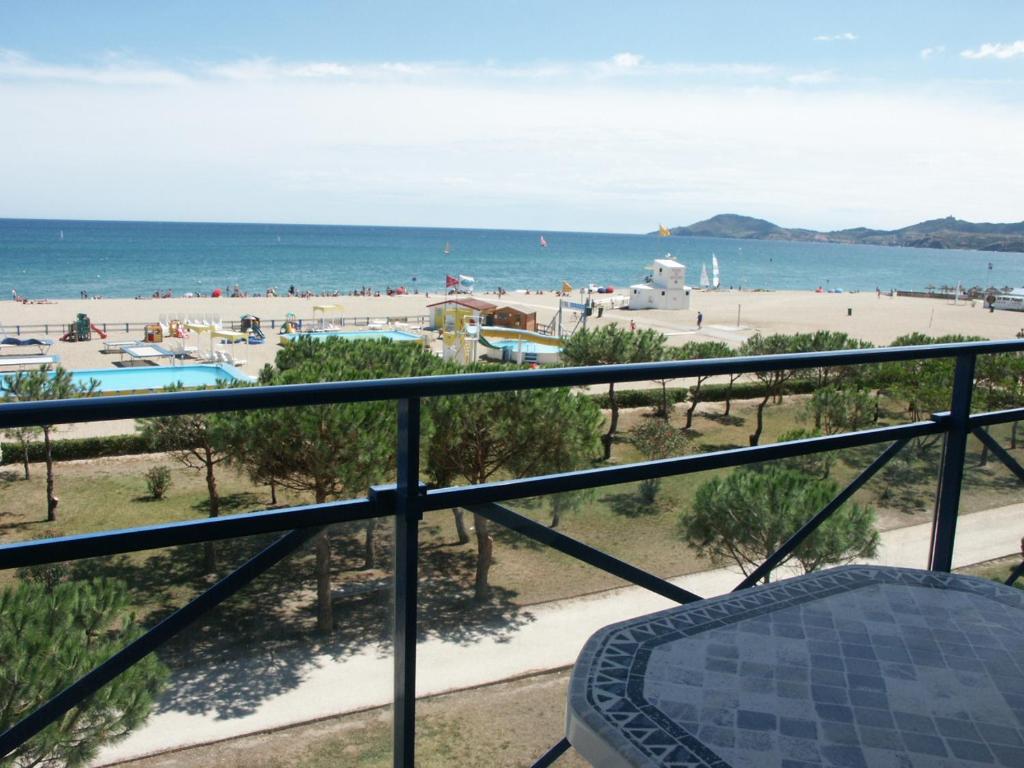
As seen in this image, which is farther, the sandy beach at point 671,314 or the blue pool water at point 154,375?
the sandy beach at point 671,314

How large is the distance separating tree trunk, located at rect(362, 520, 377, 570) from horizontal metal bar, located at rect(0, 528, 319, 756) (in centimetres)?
11

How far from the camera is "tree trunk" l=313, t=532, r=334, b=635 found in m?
1.61

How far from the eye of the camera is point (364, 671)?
1.67 metres

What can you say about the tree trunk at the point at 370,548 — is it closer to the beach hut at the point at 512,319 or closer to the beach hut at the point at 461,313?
the beach hut at the point at 461,313

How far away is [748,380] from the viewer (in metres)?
18.7

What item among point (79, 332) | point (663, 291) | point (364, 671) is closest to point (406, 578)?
point (364, 671)

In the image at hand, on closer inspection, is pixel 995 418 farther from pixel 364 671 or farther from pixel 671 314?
pixel 671 314

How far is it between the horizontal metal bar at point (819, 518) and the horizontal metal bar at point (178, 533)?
39.9 inches

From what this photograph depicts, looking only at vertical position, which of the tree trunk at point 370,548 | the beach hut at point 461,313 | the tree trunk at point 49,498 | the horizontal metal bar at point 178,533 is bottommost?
the beach hut at point 461,313

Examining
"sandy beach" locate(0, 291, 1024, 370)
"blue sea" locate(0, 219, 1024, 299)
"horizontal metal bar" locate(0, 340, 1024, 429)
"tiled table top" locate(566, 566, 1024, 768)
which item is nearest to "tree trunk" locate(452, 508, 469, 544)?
"horizontal metal bar" locate(0, 340, 1024, 429)

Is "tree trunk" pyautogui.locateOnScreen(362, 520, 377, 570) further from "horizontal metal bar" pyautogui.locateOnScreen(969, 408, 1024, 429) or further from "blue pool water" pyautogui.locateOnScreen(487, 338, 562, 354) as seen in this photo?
"blue pool water" pyautogui.locateOnScreen(487, 338, 562, 354)

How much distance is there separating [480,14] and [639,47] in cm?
556

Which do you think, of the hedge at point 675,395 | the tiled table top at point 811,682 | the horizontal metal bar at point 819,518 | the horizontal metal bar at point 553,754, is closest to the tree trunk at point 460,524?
the tiled table top at point 811,682

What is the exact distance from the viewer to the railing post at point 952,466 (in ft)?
8.06
